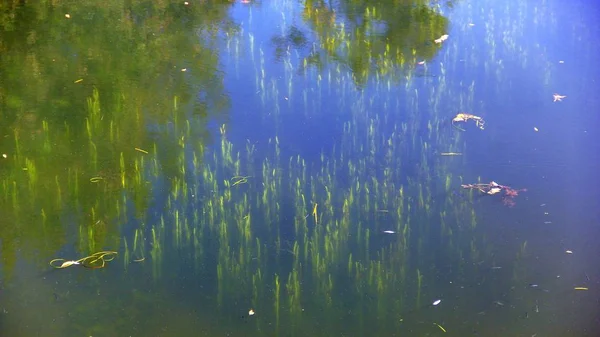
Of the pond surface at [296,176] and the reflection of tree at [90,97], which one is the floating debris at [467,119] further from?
the reflection of tree at [90,97]

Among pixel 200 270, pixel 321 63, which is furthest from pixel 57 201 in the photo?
pixel 321 63

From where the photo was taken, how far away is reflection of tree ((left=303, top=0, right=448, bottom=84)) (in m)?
5.71

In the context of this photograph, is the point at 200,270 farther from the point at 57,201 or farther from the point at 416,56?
the point at 416,56

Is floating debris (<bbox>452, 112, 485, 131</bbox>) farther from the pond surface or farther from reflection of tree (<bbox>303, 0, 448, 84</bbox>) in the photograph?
reflection of tree (<bbox>303, 0, 448, 84</bbox>)

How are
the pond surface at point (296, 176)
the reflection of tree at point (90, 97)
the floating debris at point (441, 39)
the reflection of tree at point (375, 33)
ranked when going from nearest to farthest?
the pond surface at point (296, 176)
the reflection of tree at point (90, 97)
the reflection of tree at point (375, 33)
the floating debris at point (441, 39)

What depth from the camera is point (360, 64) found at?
5.67m

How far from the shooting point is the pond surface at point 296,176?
3148mm

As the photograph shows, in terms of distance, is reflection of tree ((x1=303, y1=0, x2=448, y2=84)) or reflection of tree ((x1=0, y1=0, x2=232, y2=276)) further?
reflection of tree ((x1=303, y1=0, x2=448, y2=84))

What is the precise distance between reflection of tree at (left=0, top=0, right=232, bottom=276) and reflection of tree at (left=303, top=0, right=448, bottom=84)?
0.86 m

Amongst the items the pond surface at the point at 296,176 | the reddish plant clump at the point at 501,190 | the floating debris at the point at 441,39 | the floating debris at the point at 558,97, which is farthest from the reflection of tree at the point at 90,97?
the floating debris at the point at 558,97

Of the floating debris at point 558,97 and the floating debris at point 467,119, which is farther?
the floating debris at point 558,97

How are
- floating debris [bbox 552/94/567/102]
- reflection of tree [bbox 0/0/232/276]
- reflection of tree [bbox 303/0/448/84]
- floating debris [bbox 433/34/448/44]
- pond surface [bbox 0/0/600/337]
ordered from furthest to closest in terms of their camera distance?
floating debris [bbox 433/34/448/44], reflection of tree [bbox 303/0/448/84], floating debris [bbox 552/94/567/102], reflection of tree [bbox 0/0/232/276], pond surface [bbox 0/0/600/337]

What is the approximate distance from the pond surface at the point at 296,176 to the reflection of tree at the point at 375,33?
0.10ft

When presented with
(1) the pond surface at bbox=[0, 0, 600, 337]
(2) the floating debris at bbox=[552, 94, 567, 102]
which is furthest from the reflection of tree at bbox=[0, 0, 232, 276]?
(2) the floating debris at bbox=[552, 94, 567, 102]
